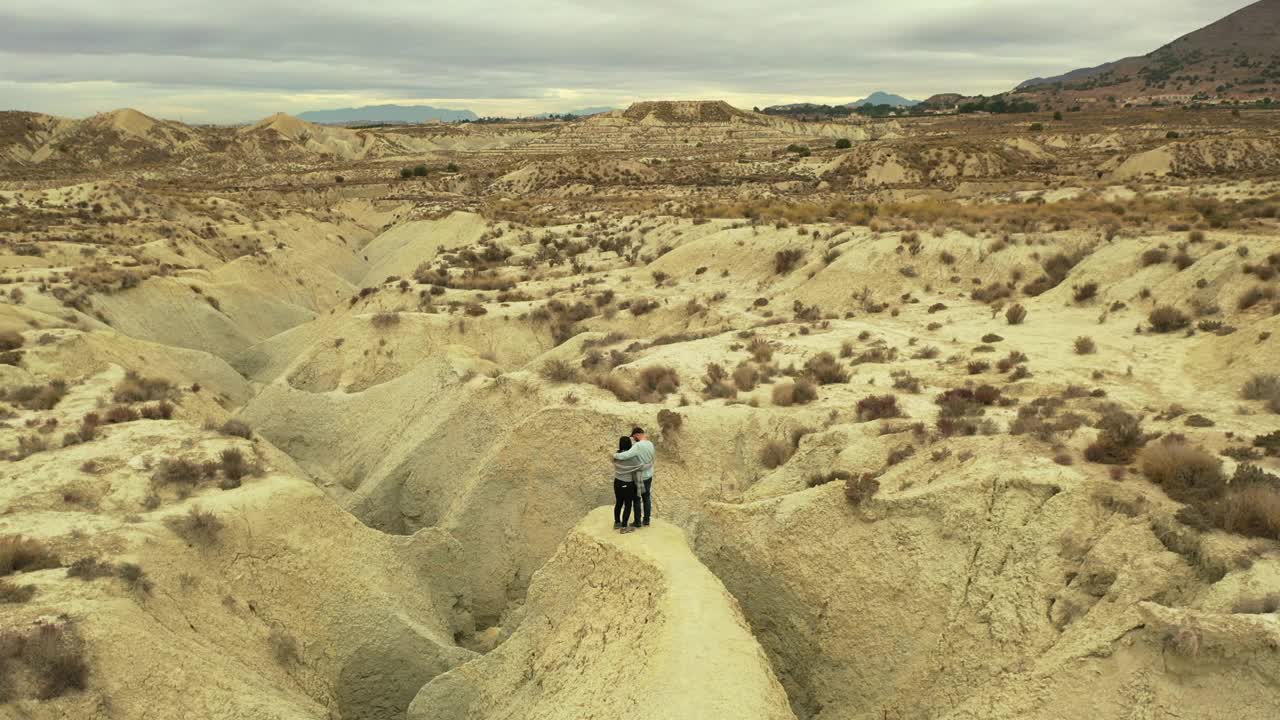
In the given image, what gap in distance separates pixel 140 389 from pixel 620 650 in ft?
56.9

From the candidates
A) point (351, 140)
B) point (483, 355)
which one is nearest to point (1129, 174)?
point (483, 355)

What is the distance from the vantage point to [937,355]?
20453 millimetres

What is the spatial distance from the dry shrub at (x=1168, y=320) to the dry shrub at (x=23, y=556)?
2422cm

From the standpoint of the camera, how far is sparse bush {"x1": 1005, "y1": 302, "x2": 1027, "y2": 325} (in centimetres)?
2272

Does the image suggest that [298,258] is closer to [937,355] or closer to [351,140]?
[937,355]

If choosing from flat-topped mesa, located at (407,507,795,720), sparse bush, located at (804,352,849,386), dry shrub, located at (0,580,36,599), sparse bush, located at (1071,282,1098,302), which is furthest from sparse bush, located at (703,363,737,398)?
dry shrub, located at (0,580,36,599)

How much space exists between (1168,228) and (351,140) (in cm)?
14113

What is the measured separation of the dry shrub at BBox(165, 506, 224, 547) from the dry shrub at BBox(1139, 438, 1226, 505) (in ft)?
48.2

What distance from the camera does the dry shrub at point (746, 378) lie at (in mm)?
18922

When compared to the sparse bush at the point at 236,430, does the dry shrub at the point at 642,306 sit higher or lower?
higher

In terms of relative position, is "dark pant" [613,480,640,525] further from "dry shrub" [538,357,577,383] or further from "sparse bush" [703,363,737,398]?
"dry shrub" [538,357,577,383]

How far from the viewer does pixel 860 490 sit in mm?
12320

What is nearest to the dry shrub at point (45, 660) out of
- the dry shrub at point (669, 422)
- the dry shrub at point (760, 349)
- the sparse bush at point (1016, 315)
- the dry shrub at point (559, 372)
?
the dry shrub at point (669, 422)

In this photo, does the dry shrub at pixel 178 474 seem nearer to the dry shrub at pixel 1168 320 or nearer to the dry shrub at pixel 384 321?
the dry shrub at pixel 384 321
